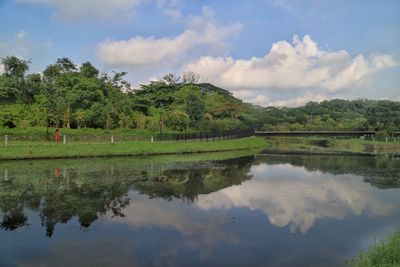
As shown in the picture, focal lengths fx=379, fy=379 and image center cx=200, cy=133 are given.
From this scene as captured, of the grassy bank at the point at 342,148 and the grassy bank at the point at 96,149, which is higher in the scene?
the grassy bank at the point at 96,149

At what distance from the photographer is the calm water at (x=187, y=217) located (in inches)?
399

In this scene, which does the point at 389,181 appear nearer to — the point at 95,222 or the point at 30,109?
the point at 95,222

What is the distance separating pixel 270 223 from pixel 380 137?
214 ft

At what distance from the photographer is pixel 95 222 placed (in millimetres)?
13297

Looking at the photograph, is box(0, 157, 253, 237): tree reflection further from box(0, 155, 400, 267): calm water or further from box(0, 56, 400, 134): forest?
box(0, 56, 400, 134): forest

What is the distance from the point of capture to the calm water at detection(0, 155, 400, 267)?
10125mm

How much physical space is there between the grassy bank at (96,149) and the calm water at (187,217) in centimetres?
613

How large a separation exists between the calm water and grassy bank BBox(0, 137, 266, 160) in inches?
241

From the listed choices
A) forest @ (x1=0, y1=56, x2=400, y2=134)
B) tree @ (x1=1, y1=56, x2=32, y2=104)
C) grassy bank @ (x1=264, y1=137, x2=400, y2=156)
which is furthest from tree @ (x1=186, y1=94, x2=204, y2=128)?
tree @ (x1=1, y1=56, x2=32, y2=104)

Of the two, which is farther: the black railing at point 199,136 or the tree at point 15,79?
the tree at point 15,79

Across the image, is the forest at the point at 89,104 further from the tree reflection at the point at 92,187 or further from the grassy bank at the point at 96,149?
the tree reflection at the point at 92,187

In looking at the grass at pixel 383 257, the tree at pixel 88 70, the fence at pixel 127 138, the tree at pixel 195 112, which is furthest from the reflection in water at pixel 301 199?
the tree at pixel 88 70

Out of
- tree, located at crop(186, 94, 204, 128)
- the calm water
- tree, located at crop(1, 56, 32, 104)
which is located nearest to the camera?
the calm water

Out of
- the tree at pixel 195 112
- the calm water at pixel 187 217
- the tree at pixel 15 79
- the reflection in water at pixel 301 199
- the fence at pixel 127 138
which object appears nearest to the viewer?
the calm water at pixel 187 217
